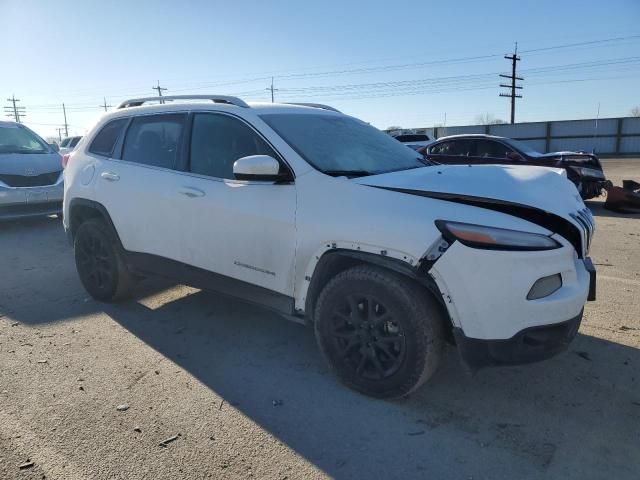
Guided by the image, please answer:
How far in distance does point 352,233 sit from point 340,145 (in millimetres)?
1030

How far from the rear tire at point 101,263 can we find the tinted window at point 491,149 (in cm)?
942

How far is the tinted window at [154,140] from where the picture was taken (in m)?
4.11

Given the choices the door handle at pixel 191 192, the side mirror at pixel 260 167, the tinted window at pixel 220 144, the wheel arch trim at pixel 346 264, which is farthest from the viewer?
the door handle at pixel 191 192

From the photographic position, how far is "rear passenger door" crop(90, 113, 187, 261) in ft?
13.2

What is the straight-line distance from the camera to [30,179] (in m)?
8.89

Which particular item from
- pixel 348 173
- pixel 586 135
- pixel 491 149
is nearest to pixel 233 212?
pixel 348 173

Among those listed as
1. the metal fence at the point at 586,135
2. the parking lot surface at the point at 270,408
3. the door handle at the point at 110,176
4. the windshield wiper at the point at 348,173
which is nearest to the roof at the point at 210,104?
the door handle at the point at 110,176

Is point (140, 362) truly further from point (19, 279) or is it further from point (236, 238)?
point (19, 279)

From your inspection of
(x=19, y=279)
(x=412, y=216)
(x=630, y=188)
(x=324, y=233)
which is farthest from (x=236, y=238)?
(x=630, y=188)

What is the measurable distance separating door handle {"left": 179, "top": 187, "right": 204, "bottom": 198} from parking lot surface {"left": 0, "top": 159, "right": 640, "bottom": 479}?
1167 mm

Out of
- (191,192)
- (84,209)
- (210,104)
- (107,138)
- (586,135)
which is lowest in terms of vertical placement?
(84,209)

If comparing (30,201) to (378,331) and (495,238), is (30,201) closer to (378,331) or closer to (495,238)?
(378,331)

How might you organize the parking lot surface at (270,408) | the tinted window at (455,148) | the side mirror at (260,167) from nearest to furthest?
the parking lot surface at (270,408)
the side mirror at (260,167)
the tinted window at (455,148)

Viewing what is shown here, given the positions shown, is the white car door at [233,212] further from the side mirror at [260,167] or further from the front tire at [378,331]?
the front tire at [378,331]
